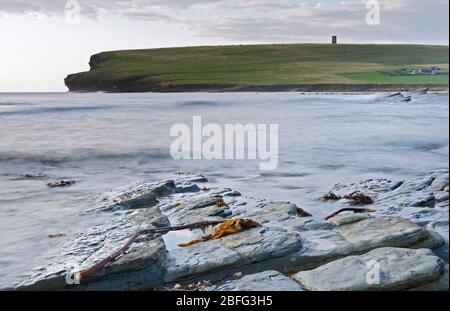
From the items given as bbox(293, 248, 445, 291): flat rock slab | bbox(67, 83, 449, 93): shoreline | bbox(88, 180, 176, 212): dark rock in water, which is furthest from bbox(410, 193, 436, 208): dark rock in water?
bbox(67, 83, 449, 93): shoreline

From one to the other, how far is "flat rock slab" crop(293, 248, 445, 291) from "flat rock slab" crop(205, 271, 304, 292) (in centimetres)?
22

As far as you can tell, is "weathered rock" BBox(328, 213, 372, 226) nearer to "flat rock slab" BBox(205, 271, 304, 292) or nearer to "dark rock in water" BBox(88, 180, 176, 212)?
"flat rock slab" BBox(205, 271, 304, 292)

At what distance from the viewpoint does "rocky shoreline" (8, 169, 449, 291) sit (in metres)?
7.02

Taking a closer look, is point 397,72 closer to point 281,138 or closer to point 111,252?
point 281,138

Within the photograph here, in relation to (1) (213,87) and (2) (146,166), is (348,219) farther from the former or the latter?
(1) (213,87)

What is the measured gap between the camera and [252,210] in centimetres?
1123

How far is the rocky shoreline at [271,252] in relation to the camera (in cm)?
702

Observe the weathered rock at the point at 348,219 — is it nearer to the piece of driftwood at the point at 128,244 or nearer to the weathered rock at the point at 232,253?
the weathered rock at the point at 232,253

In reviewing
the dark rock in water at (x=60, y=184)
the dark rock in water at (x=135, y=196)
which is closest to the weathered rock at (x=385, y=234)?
the dark rock in water at (x=135, y=196)

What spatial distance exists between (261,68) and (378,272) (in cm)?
13727

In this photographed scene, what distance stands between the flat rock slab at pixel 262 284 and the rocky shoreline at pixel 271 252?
0.05ft

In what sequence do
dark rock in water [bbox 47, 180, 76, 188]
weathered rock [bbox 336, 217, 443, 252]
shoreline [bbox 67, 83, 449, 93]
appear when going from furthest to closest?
shoreline [bbox 67, 83, 449, 93], dark rock in water [bbox 47, 180, 76, 188], weathered rock [bbox 336, 217, 443, 252]
